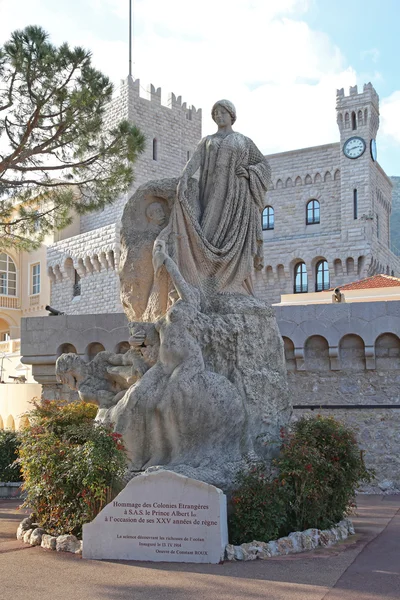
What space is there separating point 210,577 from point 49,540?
169cm

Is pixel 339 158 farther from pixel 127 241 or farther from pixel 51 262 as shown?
pixel 127 241

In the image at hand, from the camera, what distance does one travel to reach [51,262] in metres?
52.9

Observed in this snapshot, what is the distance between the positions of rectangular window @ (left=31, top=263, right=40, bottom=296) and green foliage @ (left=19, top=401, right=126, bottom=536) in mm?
49858

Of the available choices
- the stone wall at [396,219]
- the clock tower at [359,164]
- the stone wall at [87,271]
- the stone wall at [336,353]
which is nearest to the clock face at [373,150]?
the clock tower at [359,164]

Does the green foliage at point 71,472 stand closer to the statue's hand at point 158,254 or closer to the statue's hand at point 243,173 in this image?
the statue's hand at point 158,254

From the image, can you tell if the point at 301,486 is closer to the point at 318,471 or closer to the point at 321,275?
the point at 318,471

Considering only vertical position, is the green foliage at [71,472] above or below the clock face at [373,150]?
below

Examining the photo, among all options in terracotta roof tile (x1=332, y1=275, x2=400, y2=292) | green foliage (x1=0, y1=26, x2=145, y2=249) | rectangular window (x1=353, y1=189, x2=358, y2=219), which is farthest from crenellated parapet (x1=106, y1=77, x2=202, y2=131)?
green foliage (x1=0, y1=26, x2=145, y2=249)

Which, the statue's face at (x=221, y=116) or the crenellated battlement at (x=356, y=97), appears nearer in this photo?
the statue's face at (x=221, y=116)

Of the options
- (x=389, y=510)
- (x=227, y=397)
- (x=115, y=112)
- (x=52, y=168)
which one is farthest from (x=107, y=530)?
(x=115, y=112)

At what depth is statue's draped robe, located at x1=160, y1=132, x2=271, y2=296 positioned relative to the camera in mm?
8711

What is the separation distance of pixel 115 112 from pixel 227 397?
147 feet

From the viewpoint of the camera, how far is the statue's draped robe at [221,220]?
343 inches

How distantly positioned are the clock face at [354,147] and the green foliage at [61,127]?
39.6 metres
